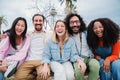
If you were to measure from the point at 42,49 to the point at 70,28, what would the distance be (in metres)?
0.82

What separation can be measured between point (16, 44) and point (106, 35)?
210 cm

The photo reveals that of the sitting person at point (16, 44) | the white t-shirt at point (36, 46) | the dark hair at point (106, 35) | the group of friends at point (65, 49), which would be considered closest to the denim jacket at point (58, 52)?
the group of friends at point (65, 49)

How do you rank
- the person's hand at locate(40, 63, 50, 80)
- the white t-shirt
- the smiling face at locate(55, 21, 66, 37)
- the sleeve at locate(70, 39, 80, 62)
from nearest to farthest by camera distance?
the person's hand at locate(40, 63, 50, 80) < the sleeve at locate(70, 39, 80, 62) < the smiling face at locate(55, 21, 66, 37) < the white t-shirt

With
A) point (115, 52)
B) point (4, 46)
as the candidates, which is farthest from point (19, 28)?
point (115, 52)

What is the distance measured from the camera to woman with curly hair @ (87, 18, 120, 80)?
6164 millimetres

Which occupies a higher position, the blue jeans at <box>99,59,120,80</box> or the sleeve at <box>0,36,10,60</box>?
the sleeve at <box>0,36,10,60</box>

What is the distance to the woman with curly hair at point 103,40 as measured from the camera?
6.16 m

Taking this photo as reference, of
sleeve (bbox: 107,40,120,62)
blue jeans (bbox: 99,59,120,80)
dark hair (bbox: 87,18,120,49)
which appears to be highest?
dark hair (bbox: 87,18,120,49)

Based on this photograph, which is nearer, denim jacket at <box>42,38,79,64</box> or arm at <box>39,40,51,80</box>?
arm at <box>39,40,51,80</box>

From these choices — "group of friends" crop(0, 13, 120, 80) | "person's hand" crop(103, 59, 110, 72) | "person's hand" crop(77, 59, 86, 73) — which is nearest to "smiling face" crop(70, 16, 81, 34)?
"group of friends" crop(0, 13, 120, 80)

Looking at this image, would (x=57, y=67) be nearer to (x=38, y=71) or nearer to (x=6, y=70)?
(x=38, y=71)

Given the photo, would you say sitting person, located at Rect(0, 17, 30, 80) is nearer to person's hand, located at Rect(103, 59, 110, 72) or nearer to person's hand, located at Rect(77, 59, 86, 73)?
person's hand, located at Rect(77, 59, 86, 73)

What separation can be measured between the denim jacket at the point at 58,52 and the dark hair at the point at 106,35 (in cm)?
44

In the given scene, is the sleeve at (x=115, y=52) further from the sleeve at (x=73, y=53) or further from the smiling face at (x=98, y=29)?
the sleeve at (x=73, y=53)
